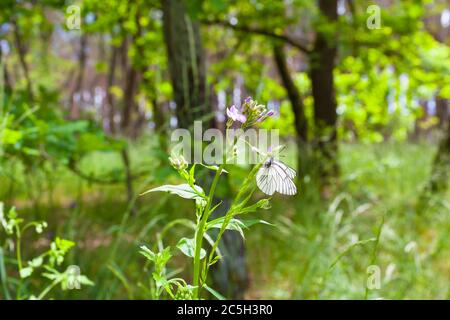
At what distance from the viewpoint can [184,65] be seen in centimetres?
199

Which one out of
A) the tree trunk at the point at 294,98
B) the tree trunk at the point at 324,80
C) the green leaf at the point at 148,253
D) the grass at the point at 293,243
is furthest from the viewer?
the tree trunk at the point at 294,98

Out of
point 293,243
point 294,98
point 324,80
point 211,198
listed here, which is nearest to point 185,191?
point 211,198

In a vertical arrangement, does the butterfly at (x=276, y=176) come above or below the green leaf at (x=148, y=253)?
above

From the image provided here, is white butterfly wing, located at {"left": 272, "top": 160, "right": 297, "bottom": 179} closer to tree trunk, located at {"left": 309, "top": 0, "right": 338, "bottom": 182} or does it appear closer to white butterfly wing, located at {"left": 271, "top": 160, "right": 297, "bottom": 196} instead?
white butterfly wing, located at {"left": 271, "top": 160, "right": 297, "bottom": 196}

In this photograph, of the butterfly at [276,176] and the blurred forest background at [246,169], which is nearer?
the butterfly at [276,176]

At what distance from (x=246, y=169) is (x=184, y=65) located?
544mm

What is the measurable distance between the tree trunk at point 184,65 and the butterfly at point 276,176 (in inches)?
48.7

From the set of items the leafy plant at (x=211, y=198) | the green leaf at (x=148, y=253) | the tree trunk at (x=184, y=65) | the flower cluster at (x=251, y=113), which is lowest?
the green leaf at (x=148, y=253)

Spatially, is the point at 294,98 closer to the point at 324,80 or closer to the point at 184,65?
the point at 324,80

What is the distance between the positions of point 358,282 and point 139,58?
2.79 m

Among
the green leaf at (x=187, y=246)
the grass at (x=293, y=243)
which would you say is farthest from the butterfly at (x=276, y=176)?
the grass at (x=293, y=243)

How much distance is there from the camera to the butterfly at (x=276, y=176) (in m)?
0.72

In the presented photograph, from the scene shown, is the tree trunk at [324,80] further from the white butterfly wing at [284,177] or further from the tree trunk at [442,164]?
the white butterfly wing at [284,177]
